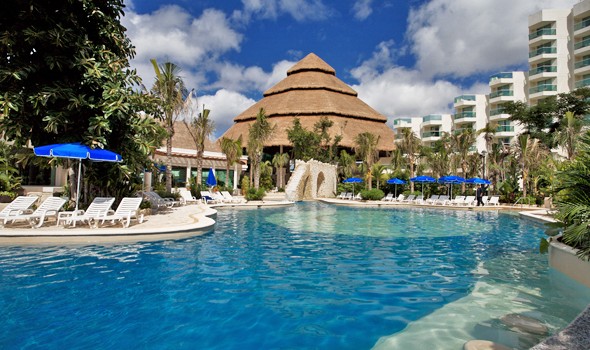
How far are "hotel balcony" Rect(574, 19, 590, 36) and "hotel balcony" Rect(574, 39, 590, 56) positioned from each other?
94cm

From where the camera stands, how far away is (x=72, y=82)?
10852 millimetres

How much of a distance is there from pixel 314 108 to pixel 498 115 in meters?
26.5

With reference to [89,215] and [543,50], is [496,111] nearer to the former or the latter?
[543,50]

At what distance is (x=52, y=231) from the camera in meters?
8.03

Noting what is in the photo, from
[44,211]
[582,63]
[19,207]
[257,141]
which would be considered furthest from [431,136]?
[19,207]

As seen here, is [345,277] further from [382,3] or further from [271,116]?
[271,116]

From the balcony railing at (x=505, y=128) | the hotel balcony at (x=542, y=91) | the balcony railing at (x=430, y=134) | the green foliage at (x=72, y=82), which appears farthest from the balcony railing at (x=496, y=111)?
the green foliage at (x=72, y=82)

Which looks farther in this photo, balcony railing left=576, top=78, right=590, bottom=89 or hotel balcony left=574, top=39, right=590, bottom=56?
balcony railing left=576, top=78, right=590, bottom=89

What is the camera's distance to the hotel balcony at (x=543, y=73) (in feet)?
138

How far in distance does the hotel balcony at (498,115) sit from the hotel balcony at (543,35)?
8870mm

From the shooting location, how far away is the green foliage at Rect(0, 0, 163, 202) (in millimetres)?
9641

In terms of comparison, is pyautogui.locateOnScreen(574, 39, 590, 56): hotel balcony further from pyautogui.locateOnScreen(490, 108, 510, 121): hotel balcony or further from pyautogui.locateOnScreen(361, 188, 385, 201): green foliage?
pyautogui.locateOnScreen(361, 188, 385, 201): green foliage

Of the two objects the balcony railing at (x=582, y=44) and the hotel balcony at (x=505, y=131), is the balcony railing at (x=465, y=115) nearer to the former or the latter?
the hotel balcony at (x=505, y=131)

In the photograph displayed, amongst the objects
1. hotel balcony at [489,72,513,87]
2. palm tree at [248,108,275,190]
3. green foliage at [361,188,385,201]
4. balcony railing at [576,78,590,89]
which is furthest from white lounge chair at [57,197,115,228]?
hotel balcony at [489,72,513,87]
